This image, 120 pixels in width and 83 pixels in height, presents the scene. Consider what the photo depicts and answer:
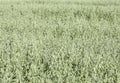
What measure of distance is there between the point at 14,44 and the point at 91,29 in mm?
2410

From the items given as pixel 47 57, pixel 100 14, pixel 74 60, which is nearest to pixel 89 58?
pixel 74 60

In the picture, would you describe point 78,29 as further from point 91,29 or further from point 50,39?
point 50,39

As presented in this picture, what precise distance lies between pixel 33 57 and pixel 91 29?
2703 mm

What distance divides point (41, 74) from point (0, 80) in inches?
15.8

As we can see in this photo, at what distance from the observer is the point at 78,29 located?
5469mm

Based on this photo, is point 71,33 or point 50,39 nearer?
point 50,39

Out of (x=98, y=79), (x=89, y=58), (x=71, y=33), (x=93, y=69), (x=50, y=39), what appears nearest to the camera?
(x=98, y=79)

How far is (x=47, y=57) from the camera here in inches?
121

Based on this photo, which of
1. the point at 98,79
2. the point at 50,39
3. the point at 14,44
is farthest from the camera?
the point at 50,39

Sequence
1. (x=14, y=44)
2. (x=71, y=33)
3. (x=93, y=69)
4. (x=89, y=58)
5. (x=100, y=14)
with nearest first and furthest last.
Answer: (x=93, y=69)
(x=89, y=58)
(x=14, y=44)
(x=71, y=33)
(x=100, y=14)

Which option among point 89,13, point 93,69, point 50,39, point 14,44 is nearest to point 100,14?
point 89,13

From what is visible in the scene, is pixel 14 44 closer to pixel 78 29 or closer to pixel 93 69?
pixel 93 69

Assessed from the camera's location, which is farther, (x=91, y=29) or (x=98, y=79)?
(x=91, y=29)

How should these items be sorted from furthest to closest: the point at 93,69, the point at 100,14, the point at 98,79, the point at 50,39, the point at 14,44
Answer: the point at 100,14 → the point at 50,39 → the point at 14,44 → the point at 93,69 → the point at 98,79
